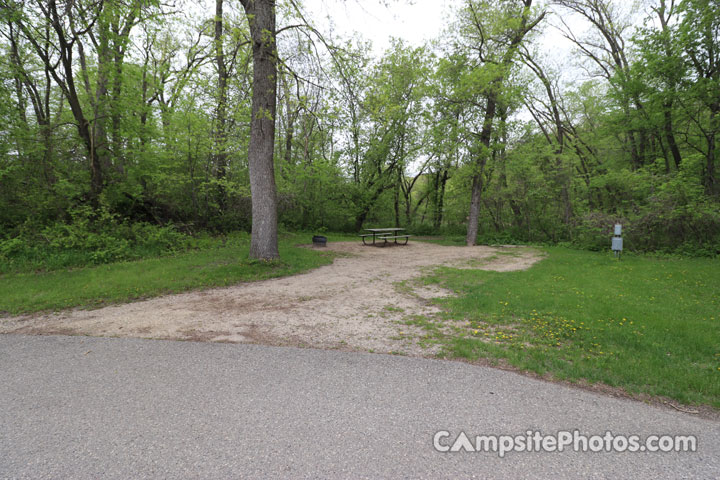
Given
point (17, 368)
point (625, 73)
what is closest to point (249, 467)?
point (17, 368)

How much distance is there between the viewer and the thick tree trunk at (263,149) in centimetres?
845

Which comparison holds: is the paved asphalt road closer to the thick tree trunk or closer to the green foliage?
the thick tree trunk

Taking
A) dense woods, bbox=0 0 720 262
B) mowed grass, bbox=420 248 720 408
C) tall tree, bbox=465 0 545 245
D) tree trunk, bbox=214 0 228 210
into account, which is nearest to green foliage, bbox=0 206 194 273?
dense woods, bbox=0 0 720 262

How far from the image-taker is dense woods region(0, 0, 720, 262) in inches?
351

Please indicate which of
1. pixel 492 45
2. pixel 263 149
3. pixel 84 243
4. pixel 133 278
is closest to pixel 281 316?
pixel 133 278

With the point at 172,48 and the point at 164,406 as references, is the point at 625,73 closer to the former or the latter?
the point at 164,406

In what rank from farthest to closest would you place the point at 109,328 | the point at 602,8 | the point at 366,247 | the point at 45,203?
the point at 602,8 → the point at 366,247 → the point at 45,203 → the point at 109,328

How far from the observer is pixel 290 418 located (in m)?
2.49

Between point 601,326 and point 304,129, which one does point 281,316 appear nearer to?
point 601,326

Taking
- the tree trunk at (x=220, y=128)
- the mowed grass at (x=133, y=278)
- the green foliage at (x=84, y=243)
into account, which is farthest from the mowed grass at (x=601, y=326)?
the tree trunk at (x=220, y=128)

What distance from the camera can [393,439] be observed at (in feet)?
7.40

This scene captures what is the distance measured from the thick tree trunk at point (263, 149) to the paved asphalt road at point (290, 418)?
543 cm

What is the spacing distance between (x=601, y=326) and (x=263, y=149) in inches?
321

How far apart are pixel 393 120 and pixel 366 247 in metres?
9.91
